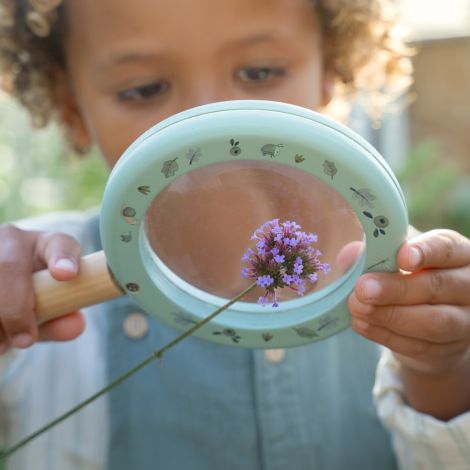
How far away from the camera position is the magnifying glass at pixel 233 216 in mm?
740

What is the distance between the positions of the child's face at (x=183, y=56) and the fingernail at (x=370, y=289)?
1.80ft

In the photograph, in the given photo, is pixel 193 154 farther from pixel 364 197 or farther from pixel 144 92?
pixel 144 92

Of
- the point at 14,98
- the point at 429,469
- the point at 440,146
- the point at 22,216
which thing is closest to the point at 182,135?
the point at 429,469

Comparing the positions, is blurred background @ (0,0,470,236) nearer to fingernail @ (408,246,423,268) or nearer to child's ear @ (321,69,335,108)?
child's ear @ (321,69,335,108)

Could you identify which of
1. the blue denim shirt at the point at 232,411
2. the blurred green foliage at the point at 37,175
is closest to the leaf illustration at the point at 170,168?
the blue denim shirt at the point at 232,411

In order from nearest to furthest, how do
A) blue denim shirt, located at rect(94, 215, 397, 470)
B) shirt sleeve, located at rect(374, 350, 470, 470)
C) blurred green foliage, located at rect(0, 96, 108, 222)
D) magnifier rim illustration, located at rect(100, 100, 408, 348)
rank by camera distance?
magnifier rim illustration, located at rect(100, 100, 408, 348) → shirt sleeve, located at rect(374, 350, 470, 470) → blue denim shirt, located at rect(94, 215, 397, 470) → blurred green foliage, located at rect(0, 96, 108, 222)

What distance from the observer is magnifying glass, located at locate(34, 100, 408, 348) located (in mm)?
740

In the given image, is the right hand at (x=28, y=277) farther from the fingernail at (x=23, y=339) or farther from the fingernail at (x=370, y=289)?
the fingernail at (x=370, y=289)

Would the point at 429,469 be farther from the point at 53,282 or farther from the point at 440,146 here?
the point at 440,146

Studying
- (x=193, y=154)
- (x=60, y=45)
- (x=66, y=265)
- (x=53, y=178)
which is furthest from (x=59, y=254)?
(x=53, y=178)

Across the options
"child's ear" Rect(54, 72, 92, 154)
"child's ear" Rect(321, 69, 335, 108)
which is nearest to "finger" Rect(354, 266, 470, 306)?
"child's ear" Rect(321, 69, 335, 108)

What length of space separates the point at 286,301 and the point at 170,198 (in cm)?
17

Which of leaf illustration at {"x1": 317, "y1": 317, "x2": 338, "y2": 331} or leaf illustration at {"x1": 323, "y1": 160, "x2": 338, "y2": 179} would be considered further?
leaf illustration at {"x1": 317, "y1": 317, "x2": 338, "y2": 331}

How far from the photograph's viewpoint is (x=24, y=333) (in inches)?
37.1
